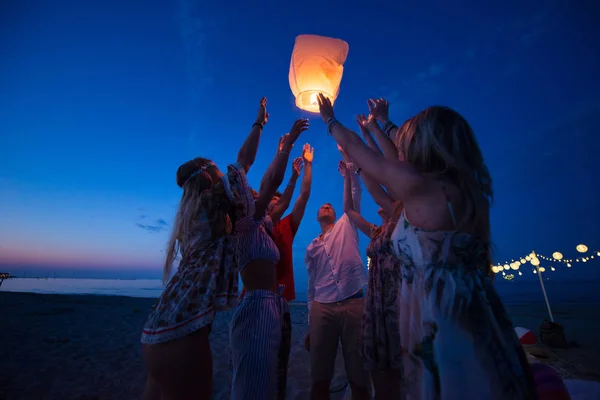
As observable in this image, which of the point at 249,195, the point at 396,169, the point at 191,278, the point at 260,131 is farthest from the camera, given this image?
the point at 260,131

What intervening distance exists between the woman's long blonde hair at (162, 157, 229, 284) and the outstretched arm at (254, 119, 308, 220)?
34 cm

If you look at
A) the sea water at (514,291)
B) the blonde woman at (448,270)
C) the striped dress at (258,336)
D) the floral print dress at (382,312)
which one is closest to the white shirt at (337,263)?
the floral print dress at (382,312)

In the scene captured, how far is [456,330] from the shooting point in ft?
4.45

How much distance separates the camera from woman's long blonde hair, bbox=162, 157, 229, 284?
6.53 feet

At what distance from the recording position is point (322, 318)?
343cm

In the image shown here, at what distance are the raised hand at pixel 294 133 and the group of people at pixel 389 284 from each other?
0.04 feet

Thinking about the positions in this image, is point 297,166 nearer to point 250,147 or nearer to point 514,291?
point 250,147

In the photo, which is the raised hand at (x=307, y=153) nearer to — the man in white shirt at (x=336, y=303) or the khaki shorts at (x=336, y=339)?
the man in white shirt at (x=336, y=303)

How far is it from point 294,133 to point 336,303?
2103 mm

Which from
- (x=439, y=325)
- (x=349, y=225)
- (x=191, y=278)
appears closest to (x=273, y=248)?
(x=191, y=278)

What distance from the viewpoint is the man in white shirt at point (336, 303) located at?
123 inches

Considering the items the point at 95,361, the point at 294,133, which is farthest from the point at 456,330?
the point at 95,361

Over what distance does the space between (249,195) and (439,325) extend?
4.76 feet

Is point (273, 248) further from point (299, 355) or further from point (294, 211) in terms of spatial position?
point (299, 355)
